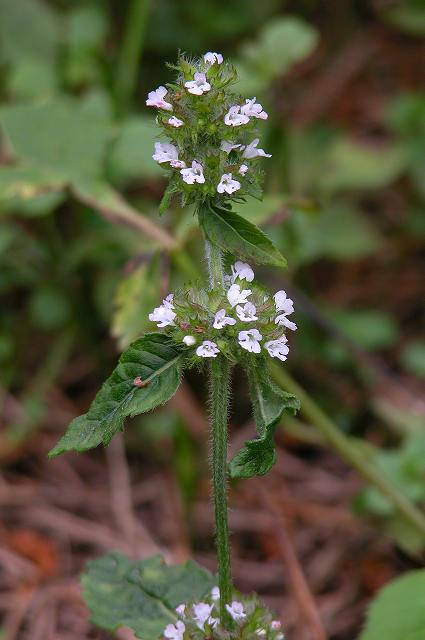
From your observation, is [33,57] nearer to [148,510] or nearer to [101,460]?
[101,460]

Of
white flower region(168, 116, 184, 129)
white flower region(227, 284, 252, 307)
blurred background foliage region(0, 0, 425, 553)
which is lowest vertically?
white flower region(227, 284, 252, 307)

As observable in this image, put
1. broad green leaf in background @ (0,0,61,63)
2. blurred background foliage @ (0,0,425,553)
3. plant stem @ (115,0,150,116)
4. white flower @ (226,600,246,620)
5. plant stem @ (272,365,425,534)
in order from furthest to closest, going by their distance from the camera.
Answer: broad green leaf in background @ (0,0,61,63) < plant stem @ (115,0,150,116) < blurred background foliage @ (0,0,425,553) < plant stem @ (272,365,425,534) < white flower @ (226,600,246,620)

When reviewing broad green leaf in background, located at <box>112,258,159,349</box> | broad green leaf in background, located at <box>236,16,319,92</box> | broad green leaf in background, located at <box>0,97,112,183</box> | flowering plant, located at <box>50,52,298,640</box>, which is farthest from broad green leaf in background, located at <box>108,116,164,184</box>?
flowering plant, located at <box>50,52,298,640</box>

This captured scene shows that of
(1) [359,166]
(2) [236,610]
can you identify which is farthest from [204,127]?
(1) [359,166]

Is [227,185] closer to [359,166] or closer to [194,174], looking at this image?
[194,174]

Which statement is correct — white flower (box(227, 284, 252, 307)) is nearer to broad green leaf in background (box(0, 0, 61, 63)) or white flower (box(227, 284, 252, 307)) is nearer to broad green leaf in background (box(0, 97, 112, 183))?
broad green leaf in background (box(0, 97, 112, 183))
